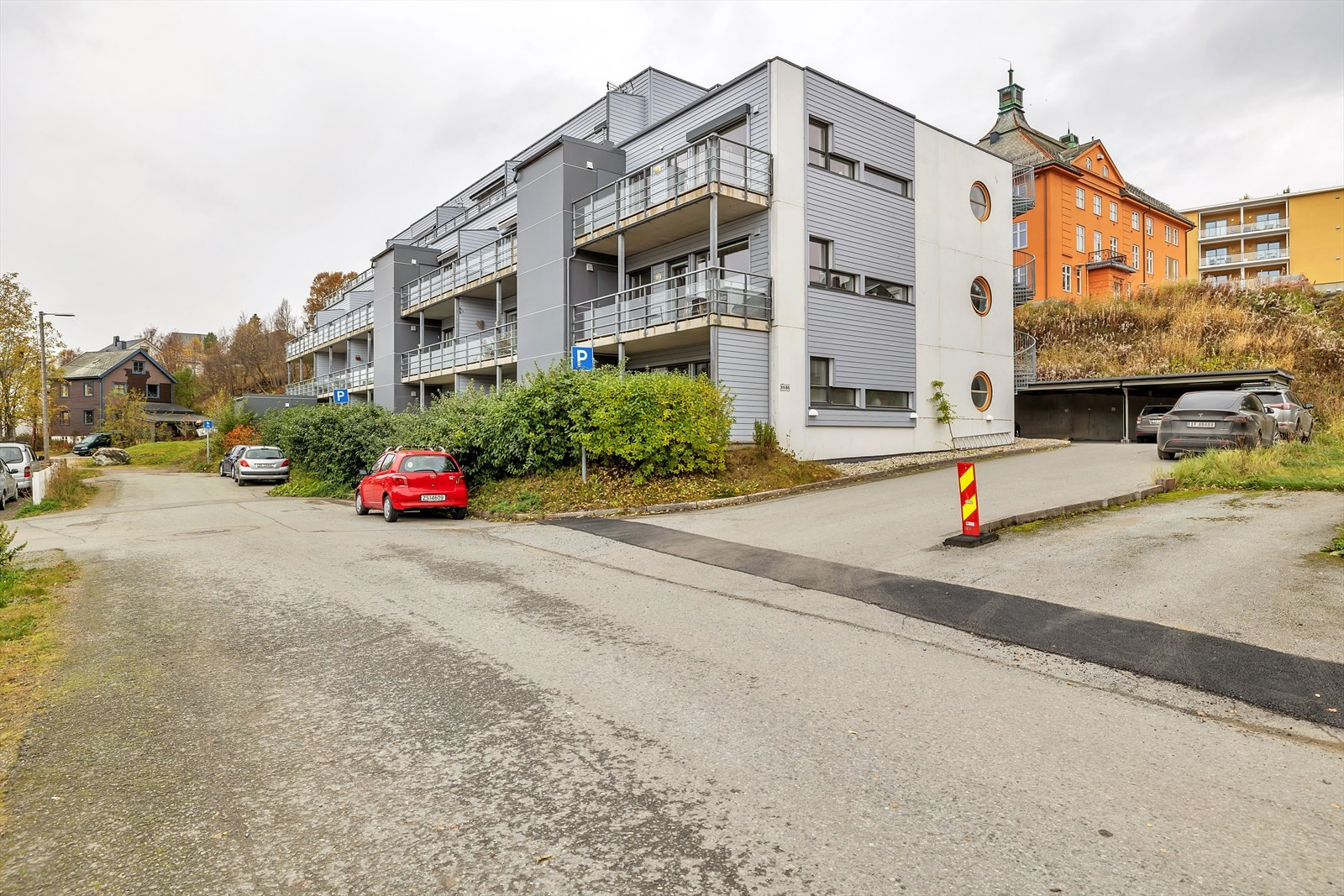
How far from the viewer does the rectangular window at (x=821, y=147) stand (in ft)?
66.4

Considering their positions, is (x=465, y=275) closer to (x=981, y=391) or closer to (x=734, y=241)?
(x=734, y=241)

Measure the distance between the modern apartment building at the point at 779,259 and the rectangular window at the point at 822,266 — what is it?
0.07 metres

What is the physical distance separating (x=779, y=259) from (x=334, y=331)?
125 feet

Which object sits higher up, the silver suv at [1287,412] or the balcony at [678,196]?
the balcony at [678,196]

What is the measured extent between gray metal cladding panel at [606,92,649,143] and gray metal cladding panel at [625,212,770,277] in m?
6.17

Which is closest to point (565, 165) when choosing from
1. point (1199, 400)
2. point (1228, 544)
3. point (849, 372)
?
point (849, 372)

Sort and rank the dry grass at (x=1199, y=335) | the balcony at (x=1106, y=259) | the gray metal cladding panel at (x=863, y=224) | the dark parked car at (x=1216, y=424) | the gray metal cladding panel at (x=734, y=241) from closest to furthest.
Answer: the dark parked car at (x=1216, y=424), the gray metal cladding panel at (x=734, y=241), the gray metal cladding panel at (x=863, y=224), the dry grass at (x=1199, y=335), the balcony at (x=1106, y=259)

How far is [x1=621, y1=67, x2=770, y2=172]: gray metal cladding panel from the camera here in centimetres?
1908

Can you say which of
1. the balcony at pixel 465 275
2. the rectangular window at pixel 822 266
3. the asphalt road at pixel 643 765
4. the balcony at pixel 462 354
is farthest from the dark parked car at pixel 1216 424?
the balcony at pixel 465 275

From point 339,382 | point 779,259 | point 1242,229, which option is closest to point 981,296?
point 779,259

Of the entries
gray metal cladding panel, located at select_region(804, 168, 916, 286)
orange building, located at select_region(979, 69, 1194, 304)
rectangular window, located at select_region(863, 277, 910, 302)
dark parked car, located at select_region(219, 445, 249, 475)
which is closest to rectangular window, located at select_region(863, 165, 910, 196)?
gray metal cladding panel, located at select_region(804, 168, 916, 286)

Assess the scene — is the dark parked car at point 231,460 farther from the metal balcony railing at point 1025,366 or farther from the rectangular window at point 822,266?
the metal balcony railing at point 1025,366

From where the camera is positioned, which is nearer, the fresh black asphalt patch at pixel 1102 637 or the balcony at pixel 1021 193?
the fresh black asphalt patch at pixel 1102 637

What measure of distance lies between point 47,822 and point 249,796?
0.79 metres
